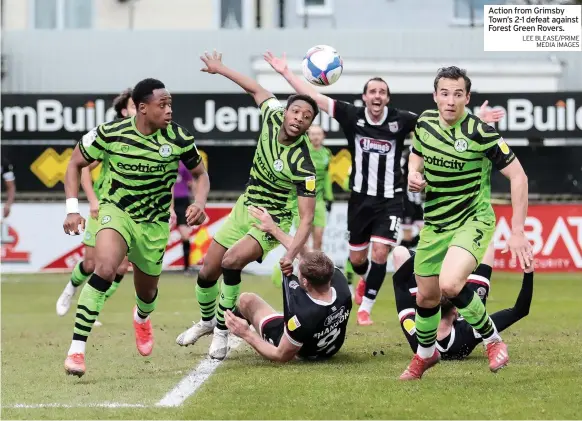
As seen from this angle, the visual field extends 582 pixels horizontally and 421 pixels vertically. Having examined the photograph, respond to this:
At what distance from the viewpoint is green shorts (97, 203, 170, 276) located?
907 centimetres

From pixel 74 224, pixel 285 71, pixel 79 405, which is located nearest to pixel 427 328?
pixel 79 405

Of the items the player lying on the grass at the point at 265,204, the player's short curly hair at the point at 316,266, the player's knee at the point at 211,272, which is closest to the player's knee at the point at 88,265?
the player lying on the grass at the point at 265,204

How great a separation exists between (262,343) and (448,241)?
1773 mm

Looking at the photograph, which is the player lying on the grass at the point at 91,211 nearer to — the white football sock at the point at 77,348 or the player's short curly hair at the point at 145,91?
the player's short curly hair at the point at 145,91

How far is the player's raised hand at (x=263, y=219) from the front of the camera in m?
9.66

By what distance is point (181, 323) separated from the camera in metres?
12.8

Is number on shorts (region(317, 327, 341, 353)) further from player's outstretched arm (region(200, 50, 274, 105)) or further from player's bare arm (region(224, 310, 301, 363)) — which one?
player's outstretched arm (region(200, 50, 274, 105))

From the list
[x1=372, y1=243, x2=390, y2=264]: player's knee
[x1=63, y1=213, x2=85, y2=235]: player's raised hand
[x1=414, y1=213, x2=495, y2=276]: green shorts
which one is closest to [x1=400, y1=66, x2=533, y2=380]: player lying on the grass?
[x1=414, y1=213, x2=495, y2=276]: green shorts

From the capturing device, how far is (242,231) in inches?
393

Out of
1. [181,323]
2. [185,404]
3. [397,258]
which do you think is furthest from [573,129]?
[185,404]

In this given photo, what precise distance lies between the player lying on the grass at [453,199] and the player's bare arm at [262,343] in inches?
40.9

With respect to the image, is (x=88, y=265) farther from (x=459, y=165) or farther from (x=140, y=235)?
(x=459, y=165)

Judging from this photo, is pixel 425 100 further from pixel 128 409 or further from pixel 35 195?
pixel 128 409

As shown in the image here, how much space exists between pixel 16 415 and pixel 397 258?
377cm
